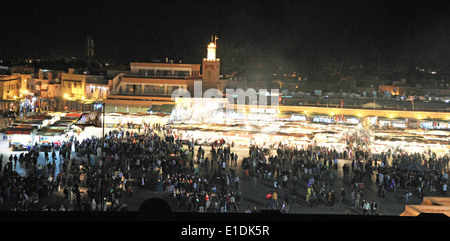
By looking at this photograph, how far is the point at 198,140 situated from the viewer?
23.6 metres

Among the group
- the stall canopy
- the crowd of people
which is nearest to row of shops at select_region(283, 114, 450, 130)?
the stall canopy

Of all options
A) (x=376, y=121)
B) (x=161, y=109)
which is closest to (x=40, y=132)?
(x=161, y=109)

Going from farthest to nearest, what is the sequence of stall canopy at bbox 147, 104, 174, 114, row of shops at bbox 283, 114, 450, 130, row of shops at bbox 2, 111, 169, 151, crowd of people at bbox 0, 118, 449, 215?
stall canopy at bbox 147, 104, 174, 114, row of shops at bbox 283, 114, 450, 130, row of shops at bbox 2, 111, 169, 151, crowd of people at bbox 0, 118, 449, 215

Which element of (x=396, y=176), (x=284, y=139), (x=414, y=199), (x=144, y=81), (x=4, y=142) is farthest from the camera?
(x=144, y=81)

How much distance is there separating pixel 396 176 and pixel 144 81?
20473 millimetres

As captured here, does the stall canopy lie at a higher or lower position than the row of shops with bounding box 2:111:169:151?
higher

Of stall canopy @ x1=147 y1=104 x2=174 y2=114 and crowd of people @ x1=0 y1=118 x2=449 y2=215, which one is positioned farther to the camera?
stall canopy @ x1=147 y1=104 x2=174 y2=114

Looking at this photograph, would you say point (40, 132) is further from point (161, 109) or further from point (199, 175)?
point (161, 109)

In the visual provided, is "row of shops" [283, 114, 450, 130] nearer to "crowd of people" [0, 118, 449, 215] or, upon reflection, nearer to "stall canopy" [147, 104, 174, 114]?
"stall canopy" [147, 104, 174, 114]

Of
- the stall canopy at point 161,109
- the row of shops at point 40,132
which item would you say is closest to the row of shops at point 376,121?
the stall canopy at point 161,109

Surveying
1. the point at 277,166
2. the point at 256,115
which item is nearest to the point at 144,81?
the point at 256,115

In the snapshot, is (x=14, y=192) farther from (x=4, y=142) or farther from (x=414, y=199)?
(x=414, y=199)

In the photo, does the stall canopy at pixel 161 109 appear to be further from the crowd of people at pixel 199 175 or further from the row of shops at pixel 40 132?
the crowd of people at pixel 199 175
